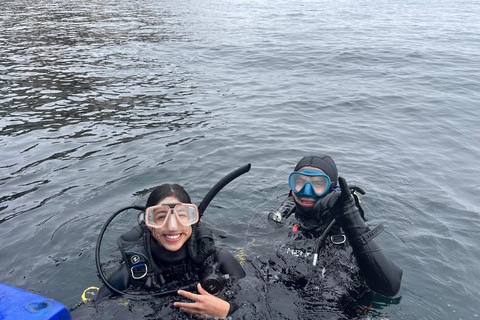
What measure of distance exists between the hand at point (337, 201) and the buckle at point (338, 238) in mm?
261

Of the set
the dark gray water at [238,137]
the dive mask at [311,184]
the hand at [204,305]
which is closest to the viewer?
the hand at [204,305]

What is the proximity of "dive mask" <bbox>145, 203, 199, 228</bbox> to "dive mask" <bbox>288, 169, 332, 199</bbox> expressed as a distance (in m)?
1.29

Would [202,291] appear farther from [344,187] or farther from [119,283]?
[344,187]

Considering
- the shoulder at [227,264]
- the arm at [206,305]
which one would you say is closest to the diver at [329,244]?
the shoulder at [227,264]

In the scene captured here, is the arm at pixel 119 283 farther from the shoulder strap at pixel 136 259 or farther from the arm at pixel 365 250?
the arm at pixel 365 250

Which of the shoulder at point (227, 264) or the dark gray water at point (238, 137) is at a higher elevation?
the shoulder at point (227, 264)

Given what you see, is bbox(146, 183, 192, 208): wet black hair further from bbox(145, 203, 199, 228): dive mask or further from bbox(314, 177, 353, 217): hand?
bbox(314, 177, 353, 217): hand

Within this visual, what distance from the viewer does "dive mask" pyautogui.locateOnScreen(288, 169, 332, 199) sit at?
155 inches

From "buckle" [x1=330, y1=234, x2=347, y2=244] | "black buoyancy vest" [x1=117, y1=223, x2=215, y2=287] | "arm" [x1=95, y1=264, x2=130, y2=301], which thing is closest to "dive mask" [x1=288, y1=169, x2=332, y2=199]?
"buckle" [x1=330, y1=234, x2=347, y2=244]

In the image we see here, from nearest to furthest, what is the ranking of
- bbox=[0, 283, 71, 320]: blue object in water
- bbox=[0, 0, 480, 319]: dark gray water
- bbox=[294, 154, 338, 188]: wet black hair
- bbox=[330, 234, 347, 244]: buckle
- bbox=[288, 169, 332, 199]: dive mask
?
bbox=[0, 283, 71, 320]: blue object in water → bbox=[330, 234, 347, 244]: buckle → bbox=[288, 169, 332, 199]: dive mask → bbox=[294, 154, 338, 188]: wet black hair → bbox=[0, 0, 480, 319]: dark gray water

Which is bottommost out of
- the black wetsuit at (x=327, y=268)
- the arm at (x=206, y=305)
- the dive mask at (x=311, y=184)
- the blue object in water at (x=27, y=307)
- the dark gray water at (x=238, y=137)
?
the dark gray water at (x=238, y=137)

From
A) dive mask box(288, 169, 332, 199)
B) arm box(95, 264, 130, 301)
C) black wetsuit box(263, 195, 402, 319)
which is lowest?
black wetsuit box(263, 195, 402, 319)

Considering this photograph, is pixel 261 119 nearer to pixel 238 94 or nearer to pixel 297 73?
pixel 238 94

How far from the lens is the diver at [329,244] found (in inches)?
134
